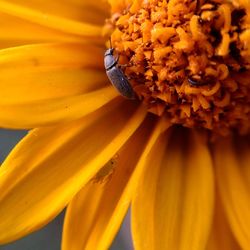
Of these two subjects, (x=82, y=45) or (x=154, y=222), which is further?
(x=82, y=45)

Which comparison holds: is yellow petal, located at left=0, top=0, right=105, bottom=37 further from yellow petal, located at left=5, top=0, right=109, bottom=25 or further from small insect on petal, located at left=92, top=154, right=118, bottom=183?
small insect on petal, located at left=92, top=154, right=118, bottom=183

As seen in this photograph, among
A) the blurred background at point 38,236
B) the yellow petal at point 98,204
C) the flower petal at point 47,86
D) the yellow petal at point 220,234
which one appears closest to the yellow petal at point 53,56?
the flower petal at point 47,86

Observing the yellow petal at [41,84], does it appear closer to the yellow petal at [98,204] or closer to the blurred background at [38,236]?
the yellow petal at [98,204]

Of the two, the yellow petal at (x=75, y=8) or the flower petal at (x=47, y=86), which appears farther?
the yellow petal at (x=75, y=8)

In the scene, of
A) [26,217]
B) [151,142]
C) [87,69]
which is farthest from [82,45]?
[26,217]

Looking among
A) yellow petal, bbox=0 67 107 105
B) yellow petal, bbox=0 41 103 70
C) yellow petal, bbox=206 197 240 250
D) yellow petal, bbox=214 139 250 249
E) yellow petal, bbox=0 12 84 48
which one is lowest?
yellow petal, bbox=206 197 240 250

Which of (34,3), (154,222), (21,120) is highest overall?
(34,3)

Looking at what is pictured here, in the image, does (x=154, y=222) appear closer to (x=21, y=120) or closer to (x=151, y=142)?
(x=151, y=142)

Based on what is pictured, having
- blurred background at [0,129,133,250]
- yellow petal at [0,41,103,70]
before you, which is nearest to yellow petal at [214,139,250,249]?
yellow petal at [0,41,103,70]
